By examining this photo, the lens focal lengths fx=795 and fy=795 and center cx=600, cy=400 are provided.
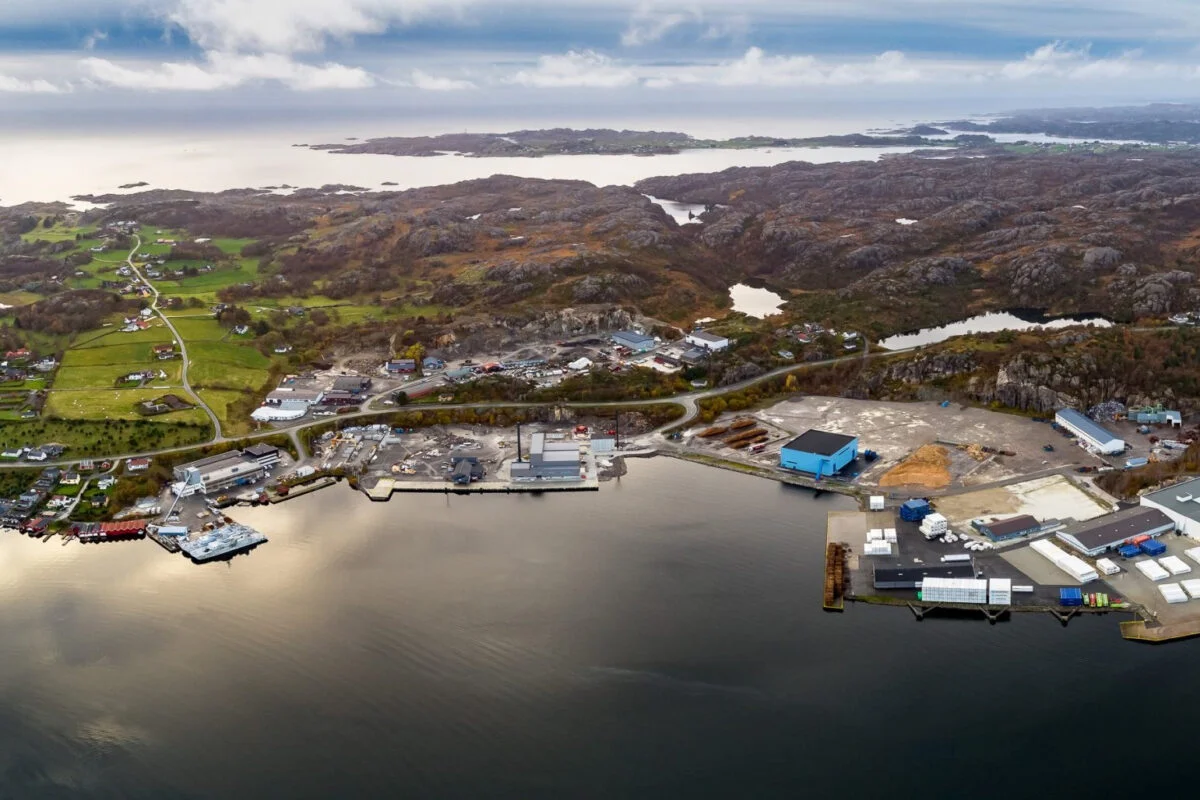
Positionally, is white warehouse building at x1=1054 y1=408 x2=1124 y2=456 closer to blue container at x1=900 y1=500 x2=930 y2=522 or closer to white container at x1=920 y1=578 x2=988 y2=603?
blue container at x1=900 y1=500 x2=930 y2=522

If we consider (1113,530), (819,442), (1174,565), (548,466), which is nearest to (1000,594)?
(1113,530)

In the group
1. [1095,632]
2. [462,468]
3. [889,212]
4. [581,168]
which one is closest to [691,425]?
[462,468]

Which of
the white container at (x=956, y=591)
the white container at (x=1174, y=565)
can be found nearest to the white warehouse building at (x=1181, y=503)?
the white container at (x=1174, y=565)

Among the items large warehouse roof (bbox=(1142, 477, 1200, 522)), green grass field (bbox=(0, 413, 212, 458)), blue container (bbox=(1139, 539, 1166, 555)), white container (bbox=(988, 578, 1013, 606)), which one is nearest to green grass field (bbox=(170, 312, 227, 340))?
green grass field (bbox=(0, 413, 212, 458))

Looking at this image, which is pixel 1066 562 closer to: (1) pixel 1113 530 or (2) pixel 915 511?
(1) pixel 1113 530

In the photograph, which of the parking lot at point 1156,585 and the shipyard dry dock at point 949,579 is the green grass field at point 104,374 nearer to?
the shipyard dry dock at point 949,579

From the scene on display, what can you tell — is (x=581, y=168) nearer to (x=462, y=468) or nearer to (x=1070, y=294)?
(x=1070, y=294)
